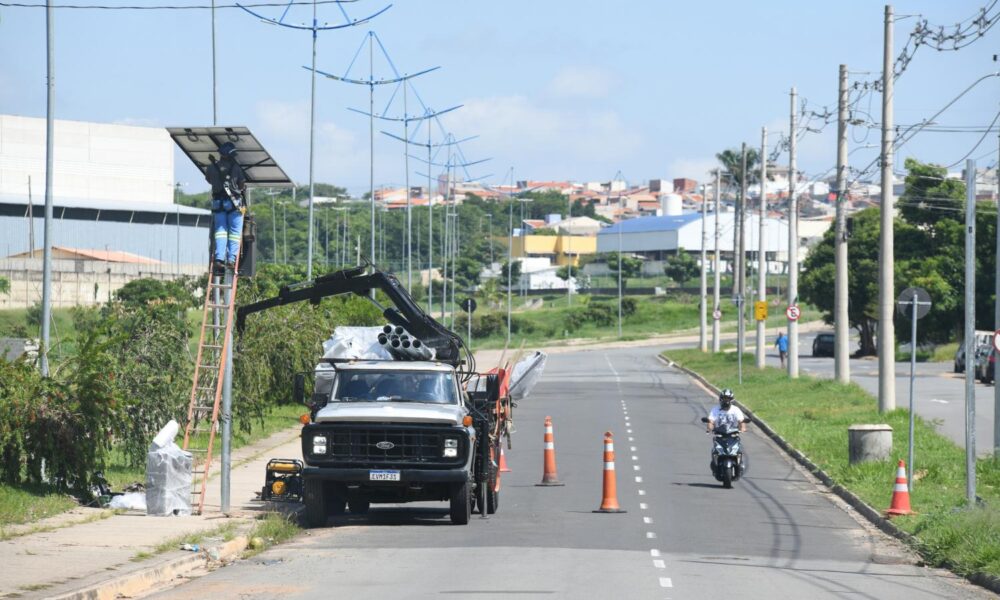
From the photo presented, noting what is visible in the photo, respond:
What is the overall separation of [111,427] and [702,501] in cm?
931

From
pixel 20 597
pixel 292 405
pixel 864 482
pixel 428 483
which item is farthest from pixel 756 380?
pixel 20 597

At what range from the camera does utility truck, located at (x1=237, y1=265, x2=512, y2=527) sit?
18.9 metres

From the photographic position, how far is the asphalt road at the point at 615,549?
13.6m

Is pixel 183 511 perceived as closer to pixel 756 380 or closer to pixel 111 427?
pixel 111 427

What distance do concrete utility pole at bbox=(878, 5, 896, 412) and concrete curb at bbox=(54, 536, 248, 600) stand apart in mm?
22481

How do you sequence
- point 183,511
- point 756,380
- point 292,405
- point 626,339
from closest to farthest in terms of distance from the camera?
point 183,511, point 292,405, point 756,380, point 626,339

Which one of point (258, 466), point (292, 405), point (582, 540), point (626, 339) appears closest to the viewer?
point (582, 540)

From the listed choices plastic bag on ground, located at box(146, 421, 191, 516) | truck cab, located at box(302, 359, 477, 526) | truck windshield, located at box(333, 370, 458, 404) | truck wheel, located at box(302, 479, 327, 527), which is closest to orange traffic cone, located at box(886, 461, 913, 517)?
truck cab, located at box(302, 359, 477, 526)

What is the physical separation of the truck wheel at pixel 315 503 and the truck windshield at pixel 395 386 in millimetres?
1449

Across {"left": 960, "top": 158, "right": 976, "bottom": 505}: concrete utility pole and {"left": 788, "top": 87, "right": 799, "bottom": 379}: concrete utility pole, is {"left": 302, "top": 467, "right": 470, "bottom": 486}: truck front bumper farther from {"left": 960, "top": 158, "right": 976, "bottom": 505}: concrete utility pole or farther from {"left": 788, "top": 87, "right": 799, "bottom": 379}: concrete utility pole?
{"left": 788, "top": 87, "right": 799, "bottom": 379}: concrete utility pole

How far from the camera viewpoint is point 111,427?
67.1ft

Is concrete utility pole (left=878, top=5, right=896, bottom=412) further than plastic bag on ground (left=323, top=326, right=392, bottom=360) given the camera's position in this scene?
Yes

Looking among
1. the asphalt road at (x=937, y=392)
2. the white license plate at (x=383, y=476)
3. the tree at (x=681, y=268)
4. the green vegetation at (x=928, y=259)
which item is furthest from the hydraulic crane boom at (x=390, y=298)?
the tree at (x=681, y=268)

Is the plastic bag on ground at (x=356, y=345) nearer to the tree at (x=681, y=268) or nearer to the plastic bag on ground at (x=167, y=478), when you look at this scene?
the plastic bag on ground at (x=167, y=478)
